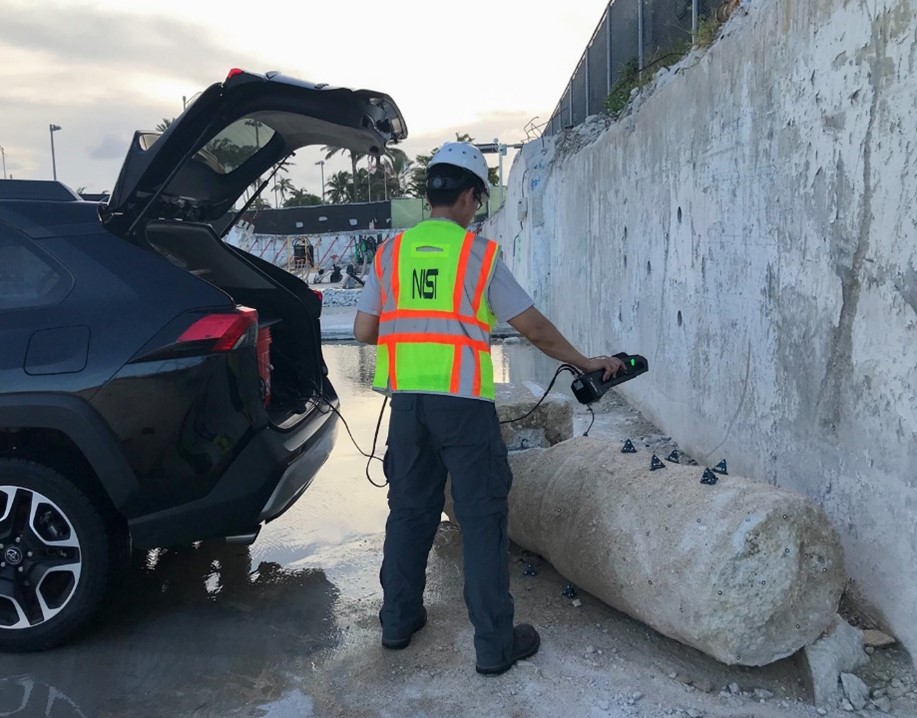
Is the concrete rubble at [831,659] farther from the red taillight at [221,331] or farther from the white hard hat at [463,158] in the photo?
the red taillight at [221,331]

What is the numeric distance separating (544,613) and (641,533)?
27.8 inches

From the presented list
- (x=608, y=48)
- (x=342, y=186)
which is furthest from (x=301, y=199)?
(x=608, y=48)

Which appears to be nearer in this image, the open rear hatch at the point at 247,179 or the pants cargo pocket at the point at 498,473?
the pants cargo pocket at the point at 498,473

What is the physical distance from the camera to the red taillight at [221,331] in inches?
126

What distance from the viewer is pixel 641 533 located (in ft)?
10.2

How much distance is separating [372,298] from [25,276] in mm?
1446

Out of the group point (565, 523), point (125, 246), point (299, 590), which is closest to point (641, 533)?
point (565, 523)

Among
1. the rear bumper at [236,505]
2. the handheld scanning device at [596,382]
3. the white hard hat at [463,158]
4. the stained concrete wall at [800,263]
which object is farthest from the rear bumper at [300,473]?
the stained concrete wall at [800,263]

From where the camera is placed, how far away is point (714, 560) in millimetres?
2748

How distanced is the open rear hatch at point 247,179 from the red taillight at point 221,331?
0.41 m

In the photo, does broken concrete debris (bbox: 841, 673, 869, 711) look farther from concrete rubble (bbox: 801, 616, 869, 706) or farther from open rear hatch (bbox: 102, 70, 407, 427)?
open rear hatch (bbox: 102, 70, 407, 427)

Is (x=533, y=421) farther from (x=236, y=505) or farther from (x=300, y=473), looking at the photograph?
(x=236, y=505)

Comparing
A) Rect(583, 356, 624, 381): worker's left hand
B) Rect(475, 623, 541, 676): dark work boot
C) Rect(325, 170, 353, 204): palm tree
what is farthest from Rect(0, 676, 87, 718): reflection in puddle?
Rect(325, 170, 353, 204): palm tree

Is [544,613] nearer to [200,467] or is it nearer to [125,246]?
[200,467]
